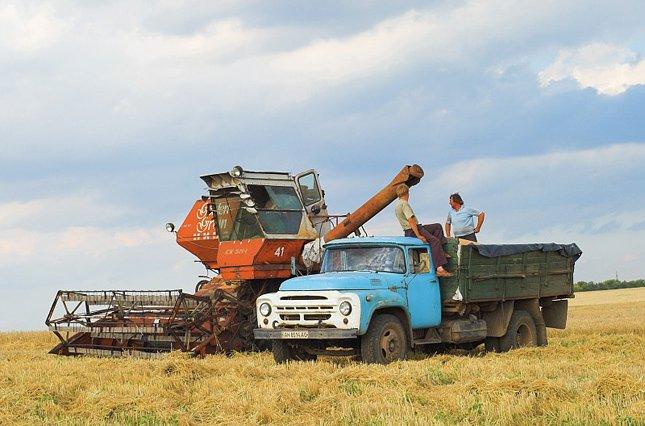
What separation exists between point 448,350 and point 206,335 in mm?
4512

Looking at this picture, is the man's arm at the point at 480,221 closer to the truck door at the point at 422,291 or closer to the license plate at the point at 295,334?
the truck door at the point at 422,291

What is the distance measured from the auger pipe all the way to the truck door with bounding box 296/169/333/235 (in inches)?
16.4

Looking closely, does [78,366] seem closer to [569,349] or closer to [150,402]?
[150,402]

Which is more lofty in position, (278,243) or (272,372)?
(278,243)

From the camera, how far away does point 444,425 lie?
28.6 ft

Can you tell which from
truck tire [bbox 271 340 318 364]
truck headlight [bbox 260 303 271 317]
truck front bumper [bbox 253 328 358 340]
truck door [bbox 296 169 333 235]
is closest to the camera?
truck front bumper [bbox 253 328 358 340]

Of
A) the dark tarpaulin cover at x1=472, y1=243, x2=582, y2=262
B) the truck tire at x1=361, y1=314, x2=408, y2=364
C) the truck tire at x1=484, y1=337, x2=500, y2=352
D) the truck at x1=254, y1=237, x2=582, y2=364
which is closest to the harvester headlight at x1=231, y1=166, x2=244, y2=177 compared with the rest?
the truck at x1=254, y1=237, x2=582, y2=364

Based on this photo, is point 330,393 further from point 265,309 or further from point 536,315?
point 536,315

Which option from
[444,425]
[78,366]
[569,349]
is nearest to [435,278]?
[569,349]

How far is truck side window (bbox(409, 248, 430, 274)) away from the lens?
15133 millimetres

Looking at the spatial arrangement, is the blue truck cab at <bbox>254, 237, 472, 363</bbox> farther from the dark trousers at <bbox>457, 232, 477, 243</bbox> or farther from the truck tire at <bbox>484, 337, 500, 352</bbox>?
the truck tire at <bbox>484, 337, 500, 352</bbox>

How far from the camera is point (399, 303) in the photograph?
14.4m

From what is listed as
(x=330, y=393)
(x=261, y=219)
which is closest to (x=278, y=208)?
(x=261, y=219)

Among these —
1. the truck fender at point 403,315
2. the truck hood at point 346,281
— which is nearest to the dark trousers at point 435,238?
the truck hood at point 346,281
